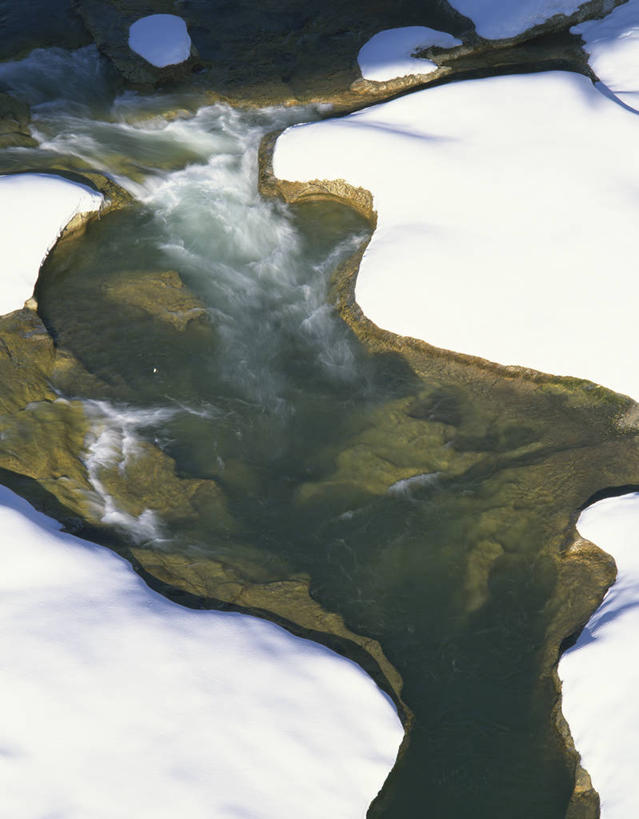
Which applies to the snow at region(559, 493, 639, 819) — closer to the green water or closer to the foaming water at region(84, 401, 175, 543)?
the green water

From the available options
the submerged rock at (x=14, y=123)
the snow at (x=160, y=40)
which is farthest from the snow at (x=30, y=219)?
the snow at (x=160, y=40)

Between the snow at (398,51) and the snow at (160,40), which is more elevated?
the snow at (398,51)

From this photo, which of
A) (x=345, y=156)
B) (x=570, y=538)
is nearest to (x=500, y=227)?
(x=345, y=156)

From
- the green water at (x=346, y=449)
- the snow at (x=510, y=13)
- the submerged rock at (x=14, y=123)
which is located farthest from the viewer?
the snow at (x=510, y=13)

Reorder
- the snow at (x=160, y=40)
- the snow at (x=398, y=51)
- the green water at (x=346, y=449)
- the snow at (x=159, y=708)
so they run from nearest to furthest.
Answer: the snow at (x=159, y=708) < the green water at (x=346, y=449) < the snow at (x=398, y=51) < the snow at (x=160, y=40)

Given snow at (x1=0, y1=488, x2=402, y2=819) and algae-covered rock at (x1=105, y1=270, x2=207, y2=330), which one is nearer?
snow at (x1=0, y1=488, x2=402, y2=819)

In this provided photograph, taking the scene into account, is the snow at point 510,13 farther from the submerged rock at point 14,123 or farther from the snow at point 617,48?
the submerged rock at point 14,123

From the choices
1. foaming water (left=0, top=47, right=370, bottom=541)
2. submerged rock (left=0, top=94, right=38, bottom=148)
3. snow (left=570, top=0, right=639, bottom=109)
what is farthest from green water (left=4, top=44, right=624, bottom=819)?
snow (left=570, top=0, right=639, bottom=109)
